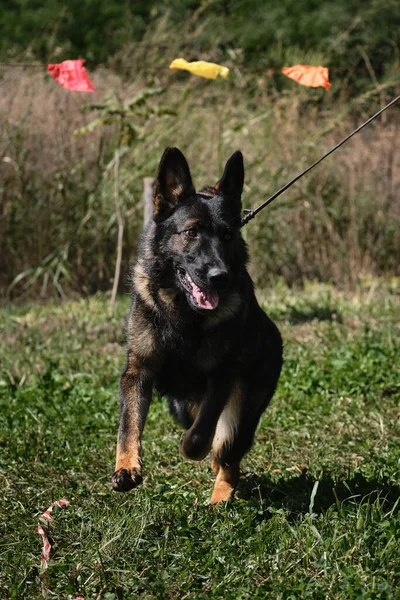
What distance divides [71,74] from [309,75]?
206cm

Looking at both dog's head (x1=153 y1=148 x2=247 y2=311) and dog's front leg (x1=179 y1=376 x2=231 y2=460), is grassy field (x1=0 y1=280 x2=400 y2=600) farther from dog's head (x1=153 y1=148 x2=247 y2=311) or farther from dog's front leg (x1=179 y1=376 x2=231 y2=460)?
dog's head (x1=153 y1=148 x2=247 y2=311)

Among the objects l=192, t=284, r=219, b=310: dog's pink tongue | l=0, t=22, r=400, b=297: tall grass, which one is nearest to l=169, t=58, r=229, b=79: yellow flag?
l=0, t=22, r=400, b=297: tall grass

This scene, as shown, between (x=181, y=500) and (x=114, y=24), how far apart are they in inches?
617

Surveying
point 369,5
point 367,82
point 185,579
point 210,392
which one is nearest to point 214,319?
point 210,392

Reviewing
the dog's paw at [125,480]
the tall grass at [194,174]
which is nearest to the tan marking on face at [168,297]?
the dog's paw at [125,480]

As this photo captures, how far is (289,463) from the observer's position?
4711 mm

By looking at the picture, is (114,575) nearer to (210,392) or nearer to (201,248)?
(210,392)

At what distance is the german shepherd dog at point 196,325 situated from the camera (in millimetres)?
3941

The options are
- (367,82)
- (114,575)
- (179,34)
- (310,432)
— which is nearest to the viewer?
(114,575)

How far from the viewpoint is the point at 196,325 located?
4.06 meters

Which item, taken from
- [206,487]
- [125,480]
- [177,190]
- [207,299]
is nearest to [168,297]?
[207,299]

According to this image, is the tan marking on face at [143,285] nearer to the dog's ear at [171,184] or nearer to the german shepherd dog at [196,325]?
the german shepherd dog at [196,325]

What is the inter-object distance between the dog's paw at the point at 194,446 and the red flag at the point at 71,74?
13.9 ft

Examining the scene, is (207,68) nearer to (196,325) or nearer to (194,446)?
(196,325)
